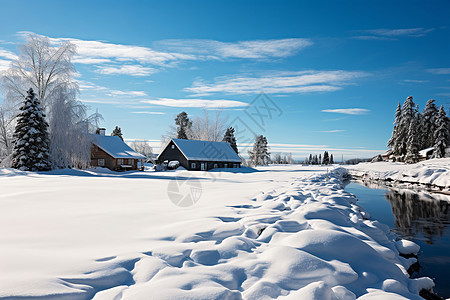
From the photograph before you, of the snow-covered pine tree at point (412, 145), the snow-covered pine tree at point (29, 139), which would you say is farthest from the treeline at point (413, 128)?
the snow-covered pine tree at point (29, 139)

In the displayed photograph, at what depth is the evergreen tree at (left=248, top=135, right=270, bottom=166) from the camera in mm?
73375

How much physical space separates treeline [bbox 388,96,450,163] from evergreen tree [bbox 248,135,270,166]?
30118 mm

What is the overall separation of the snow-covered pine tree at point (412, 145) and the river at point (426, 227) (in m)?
33.8

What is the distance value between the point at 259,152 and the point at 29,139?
187 ft

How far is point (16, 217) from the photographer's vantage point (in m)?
5.98

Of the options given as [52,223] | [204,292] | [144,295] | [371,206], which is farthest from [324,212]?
[371,206]

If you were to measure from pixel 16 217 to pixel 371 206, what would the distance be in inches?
551

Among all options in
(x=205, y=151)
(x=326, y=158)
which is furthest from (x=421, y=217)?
(x=326, y=158)

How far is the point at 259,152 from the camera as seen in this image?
243ft

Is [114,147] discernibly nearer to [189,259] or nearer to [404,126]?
[189,259]

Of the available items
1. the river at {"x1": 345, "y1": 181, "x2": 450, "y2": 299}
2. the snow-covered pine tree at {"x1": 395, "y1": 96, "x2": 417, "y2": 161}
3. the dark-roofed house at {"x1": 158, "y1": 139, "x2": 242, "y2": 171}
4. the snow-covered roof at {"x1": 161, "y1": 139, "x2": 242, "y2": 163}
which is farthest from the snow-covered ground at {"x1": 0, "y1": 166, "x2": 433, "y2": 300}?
the snow-covered pine tree at {"x1": 395, "y1": 96, "x2": 417, "y2": 161}

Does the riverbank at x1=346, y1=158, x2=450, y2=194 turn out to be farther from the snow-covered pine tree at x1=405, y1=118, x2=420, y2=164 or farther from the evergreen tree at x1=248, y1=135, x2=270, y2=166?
the evergreen tree at x1=248, y1=135, x2=270, y2=166

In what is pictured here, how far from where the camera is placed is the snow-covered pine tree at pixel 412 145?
45250 mm

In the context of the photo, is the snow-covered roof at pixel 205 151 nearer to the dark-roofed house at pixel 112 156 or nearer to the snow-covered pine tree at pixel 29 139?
the dark-roofed house at pixel 112 156
